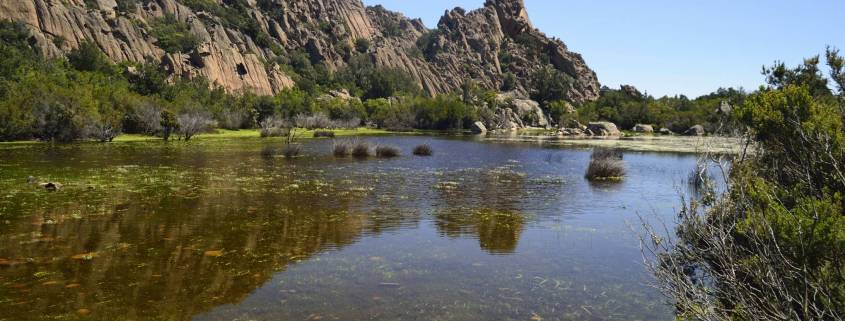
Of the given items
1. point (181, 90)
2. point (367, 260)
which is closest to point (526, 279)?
point (367, 260)

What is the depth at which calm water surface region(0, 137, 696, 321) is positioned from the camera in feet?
36.9

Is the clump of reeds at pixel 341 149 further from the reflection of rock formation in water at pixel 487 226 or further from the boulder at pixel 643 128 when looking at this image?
the boulder at pixel 643 128

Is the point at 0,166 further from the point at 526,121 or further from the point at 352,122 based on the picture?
the point at 526,121

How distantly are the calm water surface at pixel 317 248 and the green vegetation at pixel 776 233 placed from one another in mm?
1838

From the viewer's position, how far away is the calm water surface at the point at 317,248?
11.2m

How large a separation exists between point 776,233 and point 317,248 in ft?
37.2

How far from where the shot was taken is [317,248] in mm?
15906

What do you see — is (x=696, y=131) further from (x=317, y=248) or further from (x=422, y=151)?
(x=317, y=248)

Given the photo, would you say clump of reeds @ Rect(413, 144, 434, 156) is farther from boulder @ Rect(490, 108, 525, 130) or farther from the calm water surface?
boulder @ Rect(490, 108, 525, 130)

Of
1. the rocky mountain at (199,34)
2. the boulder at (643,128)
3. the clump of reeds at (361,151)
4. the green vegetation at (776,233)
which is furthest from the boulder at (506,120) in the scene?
the green vegetation at (776,233)

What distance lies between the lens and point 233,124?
310ft

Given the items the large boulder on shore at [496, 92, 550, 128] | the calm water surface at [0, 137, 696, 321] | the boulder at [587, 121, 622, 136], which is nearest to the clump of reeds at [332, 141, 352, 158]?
the calm water surface at [0, 137, 696, 321]

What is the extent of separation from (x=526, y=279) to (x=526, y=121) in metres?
156

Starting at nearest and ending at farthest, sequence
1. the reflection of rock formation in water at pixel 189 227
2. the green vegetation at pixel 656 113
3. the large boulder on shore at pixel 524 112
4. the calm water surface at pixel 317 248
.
→ the calm water surface at pixel 317 248, the reflection of rock formation in water at pixel 189 227, the green vegetation at pixel 656 113, the large boulder on shore at pixel 524 112
